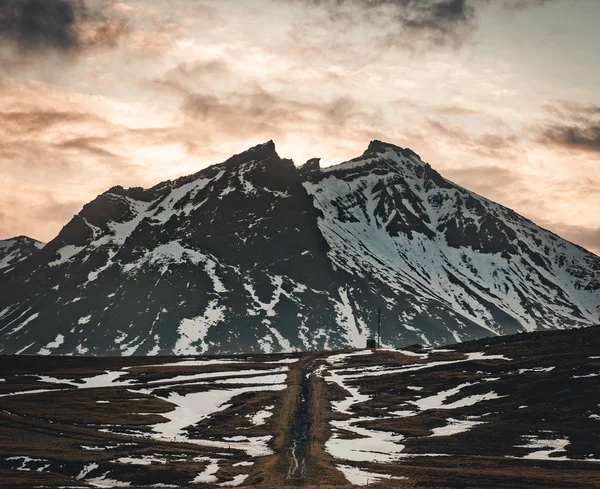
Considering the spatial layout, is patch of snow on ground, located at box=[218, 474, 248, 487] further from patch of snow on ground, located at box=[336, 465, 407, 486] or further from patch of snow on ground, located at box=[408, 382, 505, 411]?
patch of snow on ground, located at box=[408, 382, 505, 411]

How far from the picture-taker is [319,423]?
112500 mm

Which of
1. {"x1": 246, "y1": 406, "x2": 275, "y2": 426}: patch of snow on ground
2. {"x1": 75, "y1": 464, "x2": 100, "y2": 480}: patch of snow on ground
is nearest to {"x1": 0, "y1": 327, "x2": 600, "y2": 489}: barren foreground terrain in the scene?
{"x1": 75, "y1": 464, "x2": 100, "y2": 480}: patch of snow on ground

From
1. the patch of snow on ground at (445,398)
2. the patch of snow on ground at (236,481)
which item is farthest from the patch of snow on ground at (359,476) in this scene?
the patch of snow on ground at (445,398)

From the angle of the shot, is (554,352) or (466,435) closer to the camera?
(466,435)

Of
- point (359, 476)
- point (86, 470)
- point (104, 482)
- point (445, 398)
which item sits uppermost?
point (445, 398)

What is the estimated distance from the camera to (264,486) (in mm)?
66375

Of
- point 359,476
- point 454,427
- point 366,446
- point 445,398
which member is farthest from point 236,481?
point 445,398

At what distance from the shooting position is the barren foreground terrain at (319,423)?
2933 inches

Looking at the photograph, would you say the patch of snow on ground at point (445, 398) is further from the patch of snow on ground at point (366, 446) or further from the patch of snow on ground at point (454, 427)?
the patch of snow on ground at point (366, 446)

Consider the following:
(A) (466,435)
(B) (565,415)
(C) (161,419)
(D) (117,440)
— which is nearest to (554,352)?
(B) (565,415)

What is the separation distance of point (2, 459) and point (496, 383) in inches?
3615

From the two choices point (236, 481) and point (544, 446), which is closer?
point (236, 481)

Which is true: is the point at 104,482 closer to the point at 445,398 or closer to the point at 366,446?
the point at 366,446

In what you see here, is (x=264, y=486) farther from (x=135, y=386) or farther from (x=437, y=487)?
(x=135, y=386)
